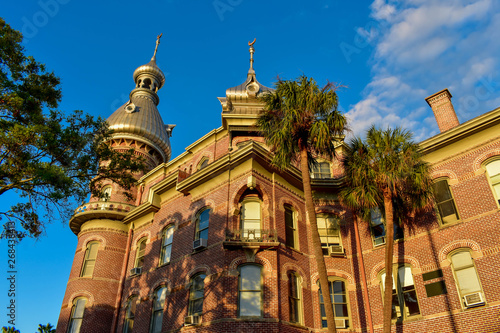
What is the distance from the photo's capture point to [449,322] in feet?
51.1

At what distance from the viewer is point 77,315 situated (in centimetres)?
2356

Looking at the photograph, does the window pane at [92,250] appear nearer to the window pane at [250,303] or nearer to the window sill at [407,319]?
the window pane at [250,303]

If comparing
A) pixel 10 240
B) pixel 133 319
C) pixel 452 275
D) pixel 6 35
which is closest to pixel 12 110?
pixel 6 35

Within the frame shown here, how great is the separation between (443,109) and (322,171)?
7.67 metres

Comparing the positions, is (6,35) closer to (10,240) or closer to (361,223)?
(10,240)

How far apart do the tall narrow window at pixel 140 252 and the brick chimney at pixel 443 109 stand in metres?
19.5

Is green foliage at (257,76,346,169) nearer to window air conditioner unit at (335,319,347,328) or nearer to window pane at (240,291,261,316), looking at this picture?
window pane at (240,291,261,316)

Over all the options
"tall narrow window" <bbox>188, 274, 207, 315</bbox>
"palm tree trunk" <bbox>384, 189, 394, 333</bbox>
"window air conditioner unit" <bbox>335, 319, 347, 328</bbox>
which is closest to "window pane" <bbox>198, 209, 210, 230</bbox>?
"tall narrow window" <bbox>188, 274, 207, 315</bbox>

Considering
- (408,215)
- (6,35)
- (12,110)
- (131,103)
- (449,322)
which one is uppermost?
(131,103)

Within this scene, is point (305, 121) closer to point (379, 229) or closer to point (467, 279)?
point (379, 229)

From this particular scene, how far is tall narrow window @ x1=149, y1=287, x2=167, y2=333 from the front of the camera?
2041 cm

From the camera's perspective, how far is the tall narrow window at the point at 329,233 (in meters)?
19.8

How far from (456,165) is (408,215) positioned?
3347mm

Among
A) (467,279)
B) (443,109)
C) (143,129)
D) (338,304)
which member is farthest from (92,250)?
(443,109)
